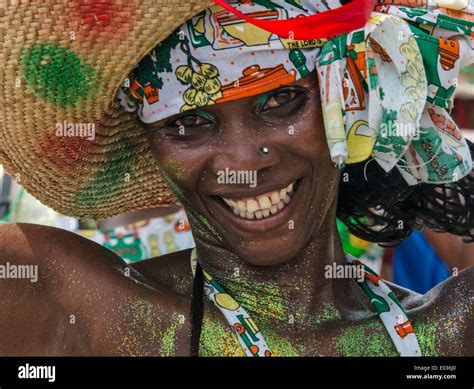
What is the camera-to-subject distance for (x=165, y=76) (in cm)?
290

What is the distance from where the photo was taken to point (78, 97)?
2.92m

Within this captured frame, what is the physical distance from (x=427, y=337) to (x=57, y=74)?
1.14 m

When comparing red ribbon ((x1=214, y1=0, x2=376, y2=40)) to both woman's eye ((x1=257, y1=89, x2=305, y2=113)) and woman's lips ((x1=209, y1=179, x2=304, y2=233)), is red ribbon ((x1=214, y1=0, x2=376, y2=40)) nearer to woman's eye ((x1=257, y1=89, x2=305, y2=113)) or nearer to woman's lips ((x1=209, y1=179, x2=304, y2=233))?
woman's eye ((x1=257, y1=89, x2=305, y2=113))

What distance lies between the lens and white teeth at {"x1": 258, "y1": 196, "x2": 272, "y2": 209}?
2971 mm

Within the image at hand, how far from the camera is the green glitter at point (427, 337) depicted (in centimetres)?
309

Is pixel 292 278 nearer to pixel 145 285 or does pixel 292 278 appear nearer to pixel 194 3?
pixel 145 285

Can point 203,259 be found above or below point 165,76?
below

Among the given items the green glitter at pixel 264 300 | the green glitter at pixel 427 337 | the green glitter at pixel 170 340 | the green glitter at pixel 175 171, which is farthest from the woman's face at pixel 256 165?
the green glitter at pixel 427 337

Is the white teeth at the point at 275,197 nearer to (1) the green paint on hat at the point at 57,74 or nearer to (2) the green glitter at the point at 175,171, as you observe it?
(2) the green glitter at the point at 175,171

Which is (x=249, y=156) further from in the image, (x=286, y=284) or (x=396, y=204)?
(x=396, y=204)

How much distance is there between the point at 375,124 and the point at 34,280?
2.96 feet

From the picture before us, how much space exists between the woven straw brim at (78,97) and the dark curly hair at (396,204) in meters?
0.53

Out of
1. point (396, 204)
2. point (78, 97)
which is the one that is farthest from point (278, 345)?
point (78, 97)

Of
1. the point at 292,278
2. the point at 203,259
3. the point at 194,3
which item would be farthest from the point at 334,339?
the point at 194,3
